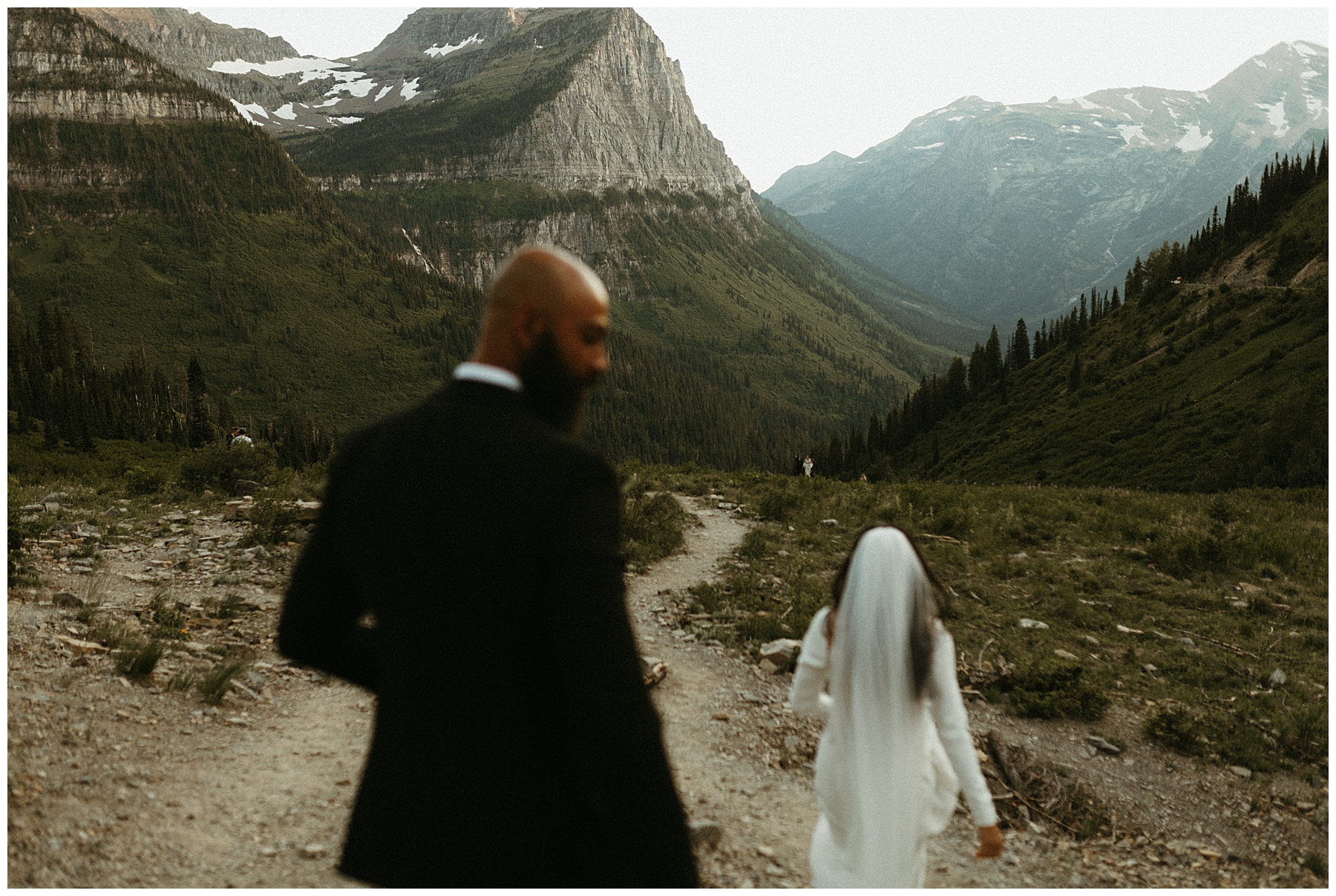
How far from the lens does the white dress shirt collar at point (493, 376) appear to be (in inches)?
89.8

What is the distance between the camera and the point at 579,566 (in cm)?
203

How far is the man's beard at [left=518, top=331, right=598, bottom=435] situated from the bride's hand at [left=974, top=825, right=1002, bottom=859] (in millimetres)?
3175

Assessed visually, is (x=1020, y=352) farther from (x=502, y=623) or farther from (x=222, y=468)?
(x=502, y=623)

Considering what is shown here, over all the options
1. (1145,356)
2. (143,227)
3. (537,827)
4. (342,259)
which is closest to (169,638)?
(537,827)

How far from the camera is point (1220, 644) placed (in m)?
10.9

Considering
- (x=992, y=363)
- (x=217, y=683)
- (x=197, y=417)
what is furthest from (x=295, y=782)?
(x=992, y=363)

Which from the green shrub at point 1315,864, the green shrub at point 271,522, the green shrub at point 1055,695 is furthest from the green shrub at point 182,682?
the green shrub at point 1315,864

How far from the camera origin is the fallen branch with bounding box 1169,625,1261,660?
34.6 ft

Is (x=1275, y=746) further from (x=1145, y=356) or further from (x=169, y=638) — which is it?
(x=1145, y=356)

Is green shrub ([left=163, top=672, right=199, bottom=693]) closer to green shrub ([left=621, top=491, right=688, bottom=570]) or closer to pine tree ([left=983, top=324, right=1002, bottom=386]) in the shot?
green shrub ([left=621, top=491, right=688, bottom=570])

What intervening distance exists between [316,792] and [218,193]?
768 ft

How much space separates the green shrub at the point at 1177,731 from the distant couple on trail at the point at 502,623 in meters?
8.48

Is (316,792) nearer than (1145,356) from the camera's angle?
Yes

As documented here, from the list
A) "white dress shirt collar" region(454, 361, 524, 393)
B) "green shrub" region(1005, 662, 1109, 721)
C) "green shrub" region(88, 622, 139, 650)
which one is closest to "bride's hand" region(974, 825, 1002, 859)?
"white dress shirt collar" region(454, 361, 524, 393)
